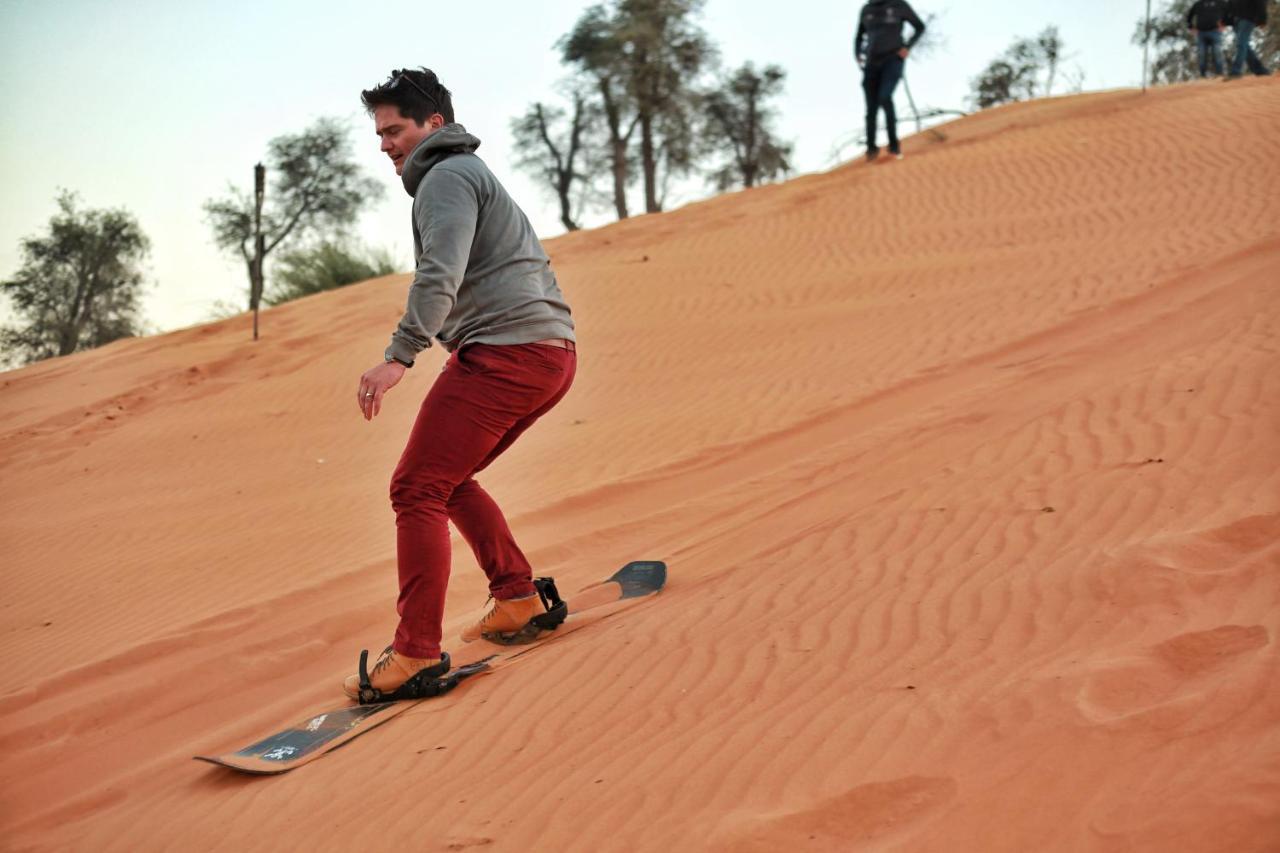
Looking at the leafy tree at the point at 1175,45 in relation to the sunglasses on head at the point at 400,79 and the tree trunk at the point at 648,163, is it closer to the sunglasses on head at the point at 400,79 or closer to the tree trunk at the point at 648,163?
the tree trunk at the point at 648,163

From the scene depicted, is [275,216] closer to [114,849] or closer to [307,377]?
[307,377]

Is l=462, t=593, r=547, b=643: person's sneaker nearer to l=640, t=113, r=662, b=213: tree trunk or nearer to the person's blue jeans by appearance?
the person's blue jeans

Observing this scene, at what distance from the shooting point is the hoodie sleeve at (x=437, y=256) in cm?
378

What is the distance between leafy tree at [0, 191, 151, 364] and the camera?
2880 cm

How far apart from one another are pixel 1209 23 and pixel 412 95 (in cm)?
1929

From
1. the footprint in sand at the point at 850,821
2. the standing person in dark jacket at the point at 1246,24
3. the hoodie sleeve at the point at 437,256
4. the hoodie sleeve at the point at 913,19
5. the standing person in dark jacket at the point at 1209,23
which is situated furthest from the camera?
the standing person in dark jacket at the point at 1209,23

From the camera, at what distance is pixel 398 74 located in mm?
4023

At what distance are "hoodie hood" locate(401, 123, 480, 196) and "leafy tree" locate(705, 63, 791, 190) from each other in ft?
98.9

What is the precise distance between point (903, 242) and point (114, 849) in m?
12.1

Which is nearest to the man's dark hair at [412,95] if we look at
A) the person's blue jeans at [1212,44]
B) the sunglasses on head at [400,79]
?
the sunglasses on head at [400,79]

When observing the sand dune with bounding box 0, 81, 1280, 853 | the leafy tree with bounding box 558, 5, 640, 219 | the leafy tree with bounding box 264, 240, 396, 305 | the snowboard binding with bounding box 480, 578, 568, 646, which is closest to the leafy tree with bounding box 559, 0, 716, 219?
the leafy tree with bounding box 558, 5, 640, 219

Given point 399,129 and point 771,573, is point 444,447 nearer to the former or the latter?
point 399,129

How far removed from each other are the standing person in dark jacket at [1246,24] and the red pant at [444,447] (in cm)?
1766

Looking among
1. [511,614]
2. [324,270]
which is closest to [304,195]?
[324,270]
